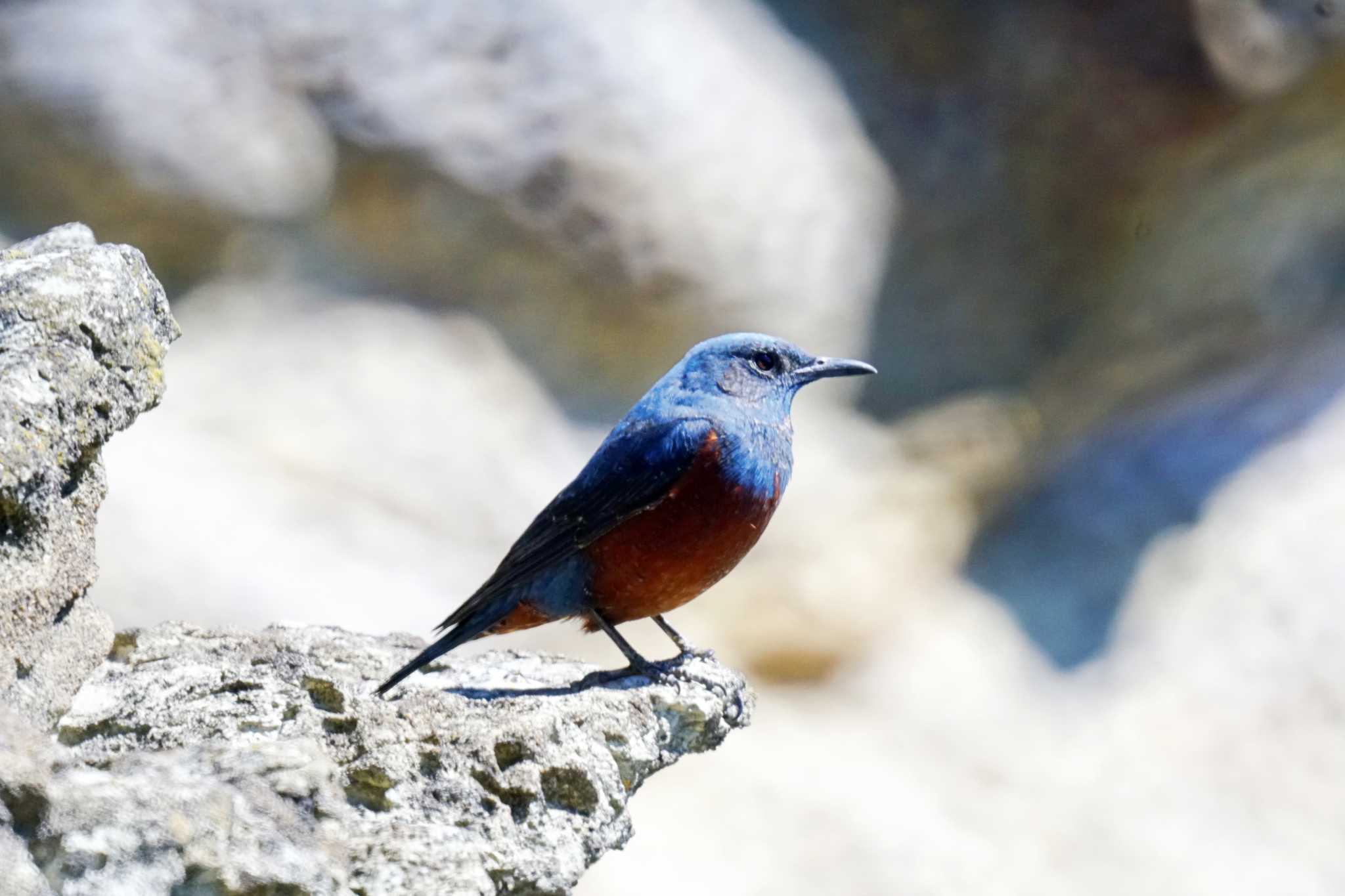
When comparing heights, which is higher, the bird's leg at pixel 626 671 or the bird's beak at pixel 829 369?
the bird's beak at pixel 829 369

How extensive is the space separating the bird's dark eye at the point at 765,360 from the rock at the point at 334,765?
3.77ft

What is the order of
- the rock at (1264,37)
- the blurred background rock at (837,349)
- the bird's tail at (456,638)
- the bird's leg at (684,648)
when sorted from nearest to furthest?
the bird's tail at (456,638)
the bird's leg at (684,648)
the blurred background rock at (837,349)
the rock at (1264,37)

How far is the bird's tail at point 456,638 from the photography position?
401 centimetres

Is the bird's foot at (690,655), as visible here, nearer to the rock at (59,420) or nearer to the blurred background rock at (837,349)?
the rock at (59,420)

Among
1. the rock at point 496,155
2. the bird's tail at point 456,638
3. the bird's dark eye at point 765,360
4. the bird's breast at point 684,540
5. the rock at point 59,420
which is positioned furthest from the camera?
the rock at point 496,155

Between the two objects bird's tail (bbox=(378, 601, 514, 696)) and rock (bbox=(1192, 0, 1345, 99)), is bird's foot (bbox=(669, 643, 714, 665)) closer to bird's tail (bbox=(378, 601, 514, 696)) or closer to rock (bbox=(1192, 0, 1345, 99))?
bird's tail (bbox=(378, 601, 514, 696))

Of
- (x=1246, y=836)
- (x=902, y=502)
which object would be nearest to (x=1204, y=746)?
(x=1246, y=836)

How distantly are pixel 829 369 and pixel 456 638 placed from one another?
5.83ft

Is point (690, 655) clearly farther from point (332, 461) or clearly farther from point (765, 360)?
point (332, 461)

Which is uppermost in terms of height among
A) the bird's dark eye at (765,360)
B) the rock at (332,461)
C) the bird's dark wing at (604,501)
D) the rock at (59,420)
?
the rock at (59,420)

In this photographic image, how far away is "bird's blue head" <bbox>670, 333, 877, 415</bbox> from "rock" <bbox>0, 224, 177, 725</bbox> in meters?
1.92

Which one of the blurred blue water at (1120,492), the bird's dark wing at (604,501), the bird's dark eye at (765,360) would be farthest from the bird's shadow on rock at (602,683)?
the blurred blue water at (1120,492)

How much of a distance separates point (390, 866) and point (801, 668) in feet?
26.5

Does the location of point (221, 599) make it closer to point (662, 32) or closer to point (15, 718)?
point (662, 32)
